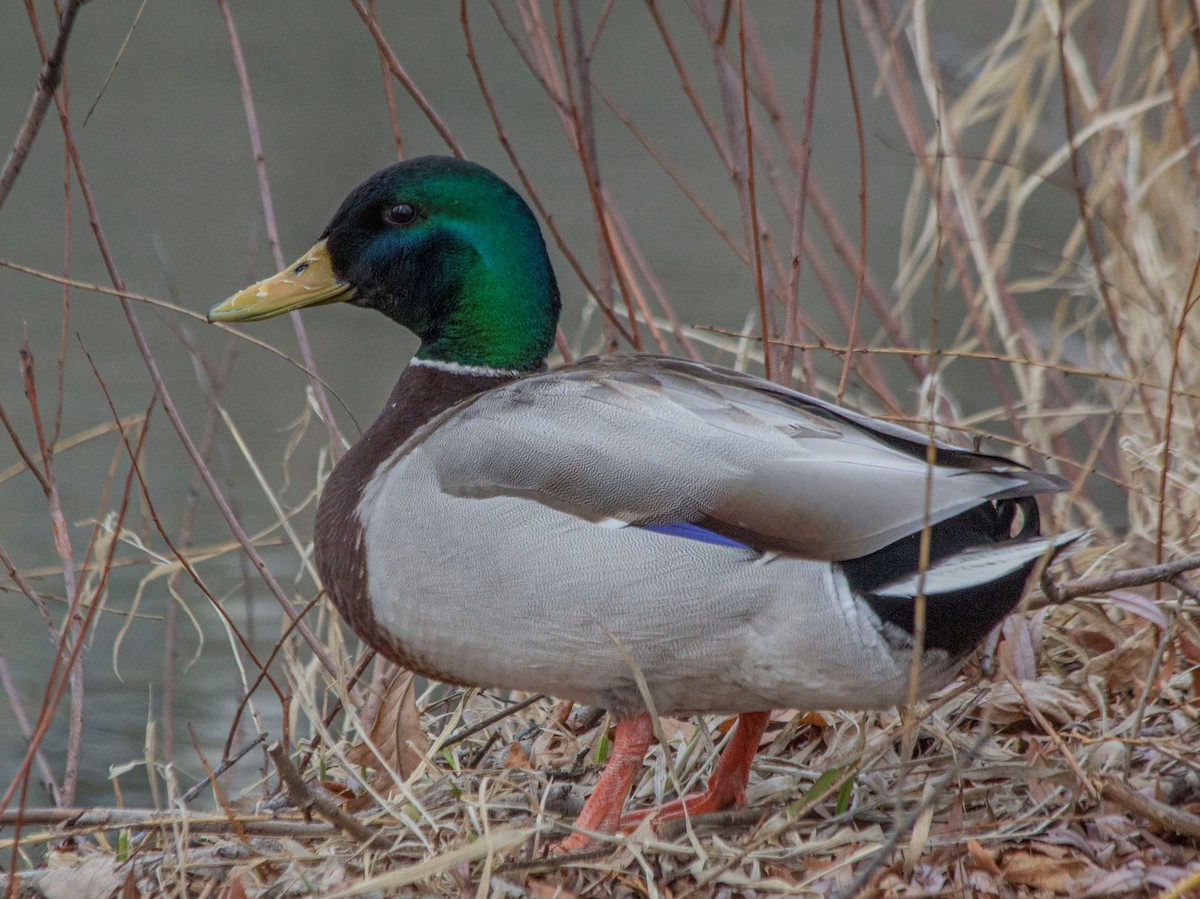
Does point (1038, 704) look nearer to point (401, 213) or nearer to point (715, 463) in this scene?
point (715, 463)

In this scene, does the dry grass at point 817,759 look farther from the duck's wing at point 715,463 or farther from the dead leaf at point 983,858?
the duck's wing at point 715,463

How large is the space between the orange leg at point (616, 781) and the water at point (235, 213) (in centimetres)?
244

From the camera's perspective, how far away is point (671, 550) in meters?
2.30

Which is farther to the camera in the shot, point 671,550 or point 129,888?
point 129,888

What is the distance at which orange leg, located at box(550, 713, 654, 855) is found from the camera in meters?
2.46

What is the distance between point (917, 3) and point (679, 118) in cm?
678

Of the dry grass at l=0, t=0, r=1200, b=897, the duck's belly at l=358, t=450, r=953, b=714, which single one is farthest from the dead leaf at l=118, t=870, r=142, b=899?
the duck's belly at l=358, t=450, r=953, b=714

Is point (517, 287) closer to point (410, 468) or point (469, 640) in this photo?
point (410, 468)

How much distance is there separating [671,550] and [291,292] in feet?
3.25

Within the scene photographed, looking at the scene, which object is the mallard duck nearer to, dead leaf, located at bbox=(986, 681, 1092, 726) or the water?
dead leaf, located at bbox=(986, 681, 1092, 726)

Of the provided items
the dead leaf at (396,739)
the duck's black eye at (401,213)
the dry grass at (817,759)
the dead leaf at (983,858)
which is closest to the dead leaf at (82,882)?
the dry grass at (817,759)

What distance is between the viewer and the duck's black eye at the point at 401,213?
2.82 metres

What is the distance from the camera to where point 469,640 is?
7.77 feet

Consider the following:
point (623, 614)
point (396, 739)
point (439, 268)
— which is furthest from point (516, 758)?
point (439, 268)
